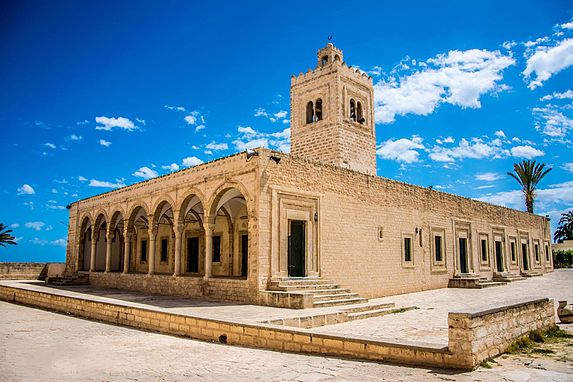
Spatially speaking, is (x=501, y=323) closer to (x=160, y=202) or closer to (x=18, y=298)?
(x=160, y=202)

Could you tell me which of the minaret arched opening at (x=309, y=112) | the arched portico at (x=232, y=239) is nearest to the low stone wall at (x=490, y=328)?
the arched portico at (x=232, y=239)

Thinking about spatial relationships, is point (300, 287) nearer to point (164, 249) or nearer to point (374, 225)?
point (374, 225)

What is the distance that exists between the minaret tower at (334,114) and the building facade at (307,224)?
0.06 meters

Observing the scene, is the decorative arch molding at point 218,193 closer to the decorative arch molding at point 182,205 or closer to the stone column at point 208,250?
the stone column at point 208,250

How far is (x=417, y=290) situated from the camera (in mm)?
17297

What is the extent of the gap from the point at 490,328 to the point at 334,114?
1600cm

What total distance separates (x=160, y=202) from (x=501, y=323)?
42.8ft

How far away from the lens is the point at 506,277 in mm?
22766

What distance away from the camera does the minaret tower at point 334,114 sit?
20.9 meters

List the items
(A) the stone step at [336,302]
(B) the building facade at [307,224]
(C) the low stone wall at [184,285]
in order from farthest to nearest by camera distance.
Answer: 1. (B) the building facade at [307,224]
2. (C) the low stone wall at [184,285]
3. (A) the stone step at [336,302]

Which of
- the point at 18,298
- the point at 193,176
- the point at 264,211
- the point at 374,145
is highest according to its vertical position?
the point at 374,145

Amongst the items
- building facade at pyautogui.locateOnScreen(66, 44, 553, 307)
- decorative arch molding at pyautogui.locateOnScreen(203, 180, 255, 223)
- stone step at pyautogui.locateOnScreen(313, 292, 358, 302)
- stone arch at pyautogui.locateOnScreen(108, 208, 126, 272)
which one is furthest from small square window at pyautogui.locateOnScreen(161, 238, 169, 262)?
stone step at pyautogui.locateOnScreen(313, 292, 358, 302)

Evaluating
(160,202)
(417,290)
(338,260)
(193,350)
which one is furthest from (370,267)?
(193,350)

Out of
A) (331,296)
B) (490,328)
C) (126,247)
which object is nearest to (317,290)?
(331,296)
